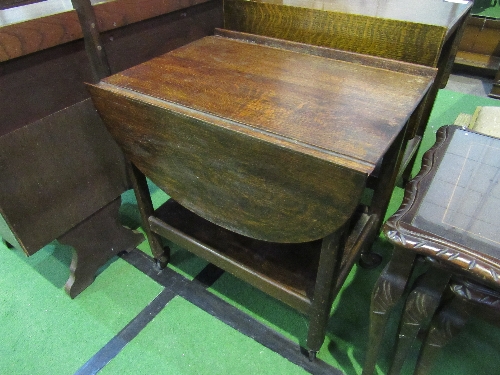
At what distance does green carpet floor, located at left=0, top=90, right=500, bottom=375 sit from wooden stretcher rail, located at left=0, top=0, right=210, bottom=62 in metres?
0.87

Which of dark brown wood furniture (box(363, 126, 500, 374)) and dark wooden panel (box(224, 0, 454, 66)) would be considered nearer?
dark brown wood furniture (box(363, 126, 500, 374))

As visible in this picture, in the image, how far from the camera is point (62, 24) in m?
0.96

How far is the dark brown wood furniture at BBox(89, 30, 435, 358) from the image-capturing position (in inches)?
29.2

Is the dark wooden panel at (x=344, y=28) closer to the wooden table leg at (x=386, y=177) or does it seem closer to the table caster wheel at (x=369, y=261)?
the wooden table leg at (x=386, y=177)

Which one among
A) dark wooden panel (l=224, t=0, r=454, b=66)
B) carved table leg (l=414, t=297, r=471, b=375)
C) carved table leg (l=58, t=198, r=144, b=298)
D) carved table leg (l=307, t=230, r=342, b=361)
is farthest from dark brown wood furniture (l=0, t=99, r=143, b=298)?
carved table leg (l=414, t=297, r=471, b=375)

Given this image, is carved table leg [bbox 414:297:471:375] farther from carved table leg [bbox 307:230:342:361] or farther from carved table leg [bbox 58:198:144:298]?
carved table leg [bbox 58:198:144:298]

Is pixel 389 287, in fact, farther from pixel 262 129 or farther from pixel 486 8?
pixel 486 8

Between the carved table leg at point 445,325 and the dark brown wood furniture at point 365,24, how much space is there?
0.60 metres

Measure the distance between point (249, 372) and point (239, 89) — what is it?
2.75ft

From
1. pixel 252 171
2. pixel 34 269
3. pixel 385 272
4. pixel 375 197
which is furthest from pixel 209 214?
pixel 34 269

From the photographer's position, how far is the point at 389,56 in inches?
42.8

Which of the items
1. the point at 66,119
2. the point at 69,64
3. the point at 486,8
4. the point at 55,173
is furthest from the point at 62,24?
the point at 486,8

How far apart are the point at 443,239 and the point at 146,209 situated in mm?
924

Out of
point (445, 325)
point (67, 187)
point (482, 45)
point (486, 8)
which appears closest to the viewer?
point (445, 325)
